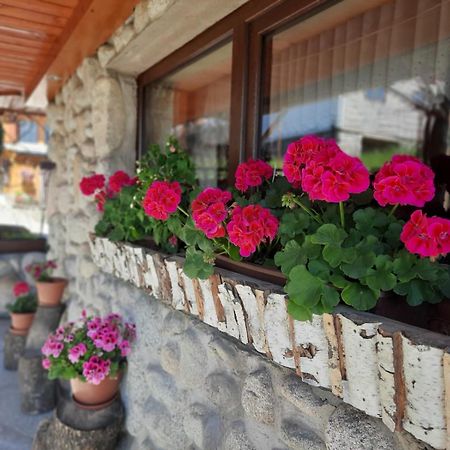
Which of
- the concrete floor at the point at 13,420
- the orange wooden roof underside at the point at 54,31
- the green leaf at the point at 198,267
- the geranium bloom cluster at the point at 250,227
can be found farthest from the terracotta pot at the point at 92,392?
the orange wooden roof underside at the point at 54,31

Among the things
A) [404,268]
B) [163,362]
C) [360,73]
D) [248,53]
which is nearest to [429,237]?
[404,268]

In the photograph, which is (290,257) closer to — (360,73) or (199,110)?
(360,73)

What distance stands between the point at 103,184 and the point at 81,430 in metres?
1.16

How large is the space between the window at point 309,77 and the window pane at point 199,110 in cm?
1

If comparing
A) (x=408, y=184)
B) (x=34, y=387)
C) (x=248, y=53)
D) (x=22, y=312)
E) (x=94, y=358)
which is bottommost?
(x=34, y=387)

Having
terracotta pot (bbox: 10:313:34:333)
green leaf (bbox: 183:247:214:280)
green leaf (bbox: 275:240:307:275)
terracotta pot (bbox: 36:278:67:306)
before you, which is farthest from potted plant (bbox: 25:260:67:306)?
green leaf (bbox: 275:240:307:275)

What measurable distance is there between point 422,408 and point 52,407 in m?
2.55

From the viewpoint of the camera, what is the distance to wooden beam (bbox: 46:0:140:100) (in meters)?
1.94

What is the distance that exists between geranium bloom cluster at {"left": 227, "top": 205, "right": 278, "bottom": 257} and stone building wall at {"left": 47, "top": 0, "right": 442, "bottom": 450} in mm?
372

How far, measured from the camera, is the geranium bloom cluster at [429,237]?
72 centimetres

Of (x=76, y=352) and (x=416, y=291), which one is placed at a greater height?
(x=416, y=291)

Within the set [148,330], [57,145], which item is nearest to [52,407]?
[148,330]

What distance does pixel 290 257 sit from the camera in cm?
89

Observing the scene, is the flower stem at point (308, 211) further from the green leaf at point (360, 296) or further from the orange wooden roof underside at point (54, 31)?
the orange wooden roof underside at point (54, 31)
